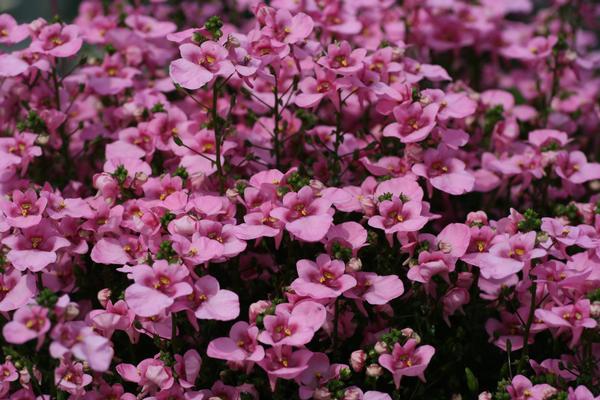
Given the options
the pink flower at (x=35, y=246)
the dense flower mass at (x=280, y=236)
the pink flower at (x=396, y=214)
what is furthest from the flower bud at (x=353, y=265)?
the pink flower at (x=35, y=246)

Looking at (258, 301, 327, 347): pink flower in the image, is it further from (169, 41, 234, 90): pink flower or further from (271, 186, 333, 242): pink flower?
(169, 41, 234, 90): pink flower

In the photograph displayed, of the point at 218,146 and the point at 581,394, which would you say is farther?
the point at 218,146

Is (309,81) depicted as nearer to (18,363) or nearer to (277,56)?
(277,56)

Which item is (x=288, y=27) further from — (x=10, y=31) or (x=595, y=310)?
(x=595, y=310)

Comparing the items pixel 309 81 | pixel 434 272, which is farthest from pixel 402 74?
pixel 434 272

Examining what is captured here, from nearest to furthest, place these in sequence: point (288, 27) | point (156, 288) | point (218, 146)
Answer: point (156, 288) < point (218, 146) < point (288, 27)

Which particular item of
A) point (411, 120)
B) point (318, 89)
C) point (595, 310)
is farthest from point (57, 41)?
point (595, 310)
